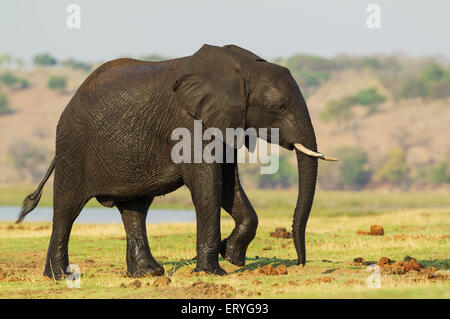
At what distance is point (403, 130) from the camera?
344ft

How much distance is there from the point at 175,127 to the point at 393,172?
79.9 meters

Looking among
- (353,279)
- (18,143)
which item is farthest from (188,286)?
(18,143)

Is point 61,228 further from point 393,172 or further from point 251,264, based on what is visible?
point 393,172

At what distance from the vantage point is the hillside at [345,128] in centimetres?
9681

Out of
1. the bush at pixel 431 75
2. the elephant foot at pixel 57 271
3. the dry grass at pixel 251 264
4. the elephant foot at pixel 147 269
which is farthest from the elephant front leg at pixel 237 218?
the bush at pixel 431 75

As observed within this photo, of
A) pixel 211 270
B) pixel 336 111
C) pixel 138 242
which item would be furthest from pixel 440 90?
pixel 211 270

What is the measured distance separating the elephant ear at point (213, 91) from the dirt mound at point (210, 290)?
3.04 metres

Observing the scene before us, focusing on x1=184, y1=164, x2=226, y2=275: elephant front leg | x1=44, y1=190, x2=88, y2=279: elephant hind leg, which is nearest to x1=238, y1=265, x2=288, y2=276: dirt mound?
x1=184, y1=164, x2=226, y2=275: elephant front leg

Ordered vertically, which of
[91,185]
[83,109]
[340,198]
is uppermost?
[83,109]

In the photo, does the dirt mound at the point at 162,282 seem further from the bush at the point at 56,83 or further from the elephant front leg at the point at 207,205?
the bush at the point at 56,83

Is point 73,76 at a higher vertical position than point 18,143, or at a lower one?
higher
